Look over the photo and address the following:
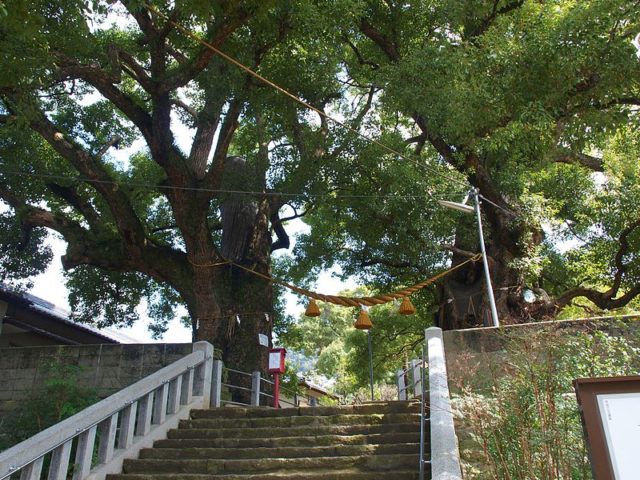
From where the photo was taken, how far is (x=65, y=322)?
567 inches

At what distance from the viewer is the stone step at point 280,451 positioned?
21.3 ft

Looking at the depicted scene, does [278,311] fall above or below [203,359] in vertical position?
above

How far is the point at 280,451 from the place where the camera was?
22.4ft

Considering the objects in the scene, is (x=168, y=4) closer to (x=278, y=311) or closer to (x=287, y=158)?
(x=287, y=158)

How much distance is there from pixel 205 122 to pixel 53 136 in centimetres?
396

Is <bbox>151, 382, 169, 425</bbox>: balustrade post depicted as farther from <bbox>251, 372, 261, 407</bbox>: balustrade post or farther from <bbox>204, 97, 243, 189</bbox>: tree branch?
<bbox>204, 97, 243, 189</bbox>: tree branch

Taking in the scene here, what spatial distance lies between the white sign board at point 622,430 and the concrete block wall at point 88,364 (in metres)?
7.32

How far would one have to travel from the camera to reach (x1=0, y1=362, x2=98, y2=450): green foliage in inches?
300

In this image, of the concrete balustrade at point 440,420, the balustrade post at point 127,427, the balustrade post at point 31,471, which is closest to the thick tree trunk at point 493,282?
the concrete balustrade at point 440,420

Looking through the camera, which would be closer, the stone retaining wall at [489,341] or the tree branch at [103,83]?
the stone retaining wall at [489,341]

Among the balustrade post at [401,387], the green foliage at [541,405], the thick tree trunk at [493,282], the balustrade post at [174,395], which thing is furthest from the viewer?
the thick tree trunk at [493,282]

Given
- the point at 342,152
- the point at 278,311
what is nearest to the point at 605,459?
the point at 342,152

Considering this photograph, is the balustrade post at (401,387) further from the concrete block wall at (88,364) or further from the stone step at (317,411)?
the concrete block wall at (88,364)

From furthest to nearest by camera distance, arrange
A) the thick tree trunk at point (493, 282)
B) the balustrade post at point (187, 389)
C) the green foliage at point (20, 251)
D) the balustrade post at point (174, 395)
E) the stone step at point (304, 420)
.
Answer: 1. the green foliage at point (20, 251)
2. the thick tree trunk at point (493, 282)
3. the balustrade post at point (187, 389)
4. the balustrade post at point (174, 395)
5. the stone step at point (304, 420)
